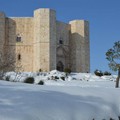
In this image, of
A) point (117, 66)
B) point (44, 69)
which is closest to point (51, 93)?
point (117, 66)

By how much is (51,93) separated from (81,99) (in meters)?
0.61

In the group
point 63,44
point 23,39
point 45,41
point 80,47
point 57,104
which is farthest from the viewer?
point 63,44

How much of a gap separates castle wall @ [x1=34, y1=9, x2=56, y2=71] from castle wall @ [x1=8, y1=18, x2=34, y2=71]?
1423 mm

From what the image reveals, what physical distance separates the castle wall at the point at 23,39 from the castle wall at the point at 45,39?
1.42 meters

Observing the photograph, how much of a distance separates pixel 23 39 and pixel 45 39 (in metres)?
3.30

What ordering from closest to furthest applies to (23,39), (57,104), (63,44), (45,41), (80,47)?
(57,104) → (45,41) → (23,39) → (80,47) → (63,44)

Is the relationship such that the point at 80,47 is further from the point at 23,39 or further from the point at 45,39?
the point at 23,39

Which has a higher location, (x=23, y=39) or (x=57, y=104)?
(x=23, y=39)

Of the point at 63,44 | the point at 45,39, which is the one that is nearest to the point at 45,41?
the point at 45,39

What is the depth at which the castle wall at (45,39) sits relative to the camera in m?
39.6

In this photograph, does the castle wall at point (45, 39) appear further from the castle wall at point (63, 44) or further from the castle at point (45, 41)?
the castle wall at point (63, 44)

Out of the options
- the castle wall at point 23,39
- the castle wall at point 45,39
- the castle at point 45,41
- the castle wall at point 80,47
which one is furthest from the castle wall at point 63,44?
the castle wall at point 23,39

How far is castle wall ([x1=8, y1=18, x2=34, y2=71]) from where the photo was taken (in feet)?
136

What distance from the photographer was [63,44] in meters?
43.0
